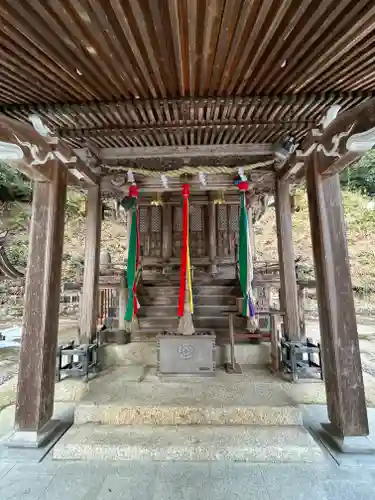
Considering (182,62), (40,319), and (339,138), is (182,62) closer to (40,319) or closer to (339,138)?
(339,138)

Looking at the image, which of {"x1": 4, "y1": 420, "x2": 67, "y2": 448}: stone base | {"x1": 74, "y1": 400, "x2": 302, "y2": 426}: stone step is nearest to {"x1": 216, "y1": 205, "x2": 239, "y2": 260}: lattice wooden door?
{"x1": 74, "y1": 400, "x2": 302, "y2": 426}: stone step

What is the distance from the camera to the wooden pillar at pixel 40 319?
291cm

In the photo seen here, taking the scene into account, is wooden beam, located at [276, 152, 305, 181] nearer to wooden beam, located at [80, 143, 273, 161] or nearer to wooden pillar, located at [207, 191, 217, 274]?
wooden beam, located at [80, 143, 273, 161]

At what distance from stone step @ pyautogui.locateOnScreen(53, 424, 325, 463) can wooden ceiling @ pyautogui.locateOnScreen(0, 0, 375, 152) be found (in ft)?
11.9

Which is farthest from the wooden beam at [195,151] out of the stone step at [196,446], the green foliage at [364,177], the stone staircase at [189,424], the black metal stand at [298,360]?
the green foliage at [364,177]

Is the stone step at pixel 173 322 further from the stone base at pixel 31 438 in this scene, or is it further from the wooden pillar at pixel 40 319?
the stone base at pixel 31 438

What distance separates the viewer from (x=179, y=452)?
106 inches

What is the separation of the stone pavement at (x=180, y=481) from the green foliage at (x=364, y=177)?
12.7 meters

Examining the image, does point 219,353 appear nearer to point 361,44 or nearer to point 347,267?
point 347,267

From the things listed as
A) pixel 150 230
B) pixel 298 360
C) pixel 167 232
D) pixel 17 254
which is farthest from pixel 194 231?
pixel 17 254

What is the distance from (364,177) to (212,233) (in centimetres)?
958

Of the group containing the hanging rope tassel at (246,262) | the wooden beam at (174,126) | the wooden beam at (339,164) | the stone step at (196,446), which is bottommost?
the stone step at (196,446)

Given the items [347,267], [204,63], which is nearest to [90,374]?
[347,267]

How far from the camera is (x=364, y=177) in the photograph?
42.2 ft
